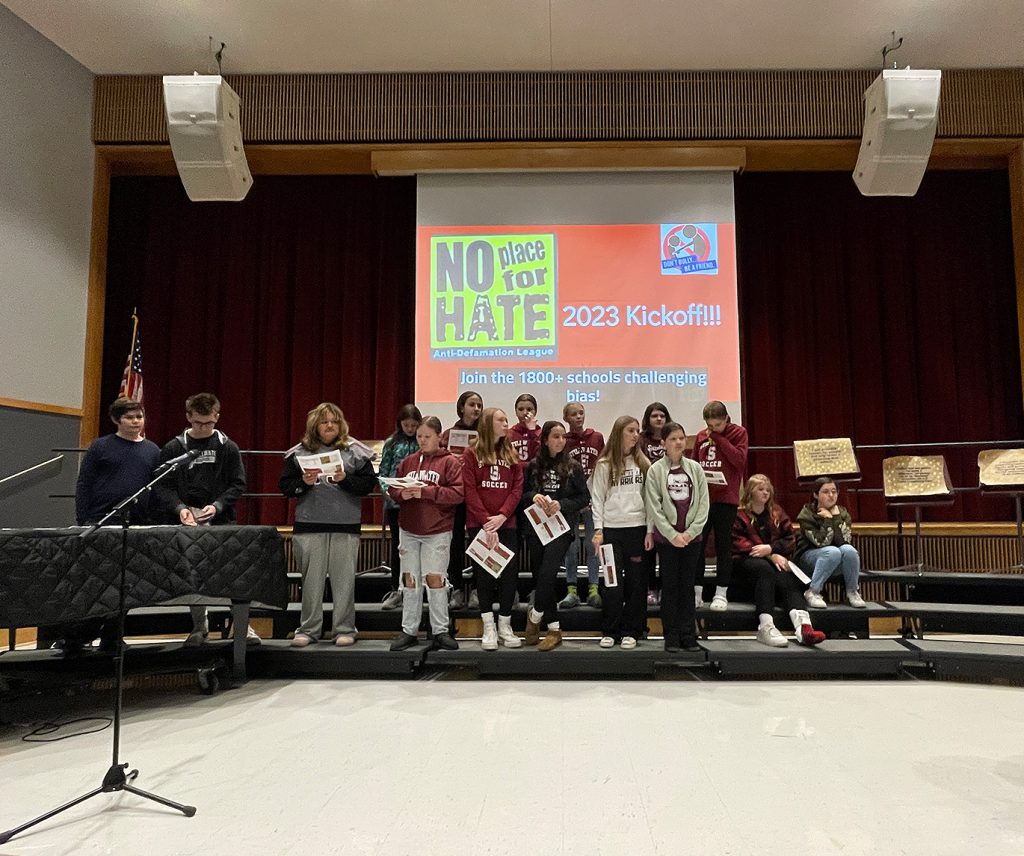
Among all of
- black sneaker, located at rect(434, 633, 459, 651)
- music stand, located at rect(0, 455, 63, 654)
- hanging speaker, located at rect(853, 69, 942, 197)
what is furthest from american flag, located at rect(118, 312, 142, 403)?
hanging speaker, located at rect(853, 69, 942, 197)

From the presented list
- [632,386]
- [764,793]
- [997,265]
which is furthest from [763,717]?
[997,265]

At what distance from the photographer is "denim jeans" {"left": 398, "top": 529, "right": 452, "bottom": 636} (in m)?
4.05

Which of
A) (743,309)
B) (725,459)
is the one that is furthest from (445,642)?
(743,309)

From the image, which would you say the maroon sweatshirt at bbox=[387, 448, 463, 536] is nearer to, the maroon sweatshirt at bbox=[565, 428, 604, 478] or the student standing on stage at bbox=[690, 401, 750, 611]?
the maroon sweatshirt at bbox=[565, 428, 604, 478]

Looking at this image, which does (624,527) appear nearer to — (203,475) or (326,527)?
(326,527)

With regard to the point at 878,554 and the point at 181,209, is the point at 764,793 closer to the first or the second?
the point at 878,554

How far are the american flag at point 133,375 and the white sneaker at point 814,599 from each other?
5738mm

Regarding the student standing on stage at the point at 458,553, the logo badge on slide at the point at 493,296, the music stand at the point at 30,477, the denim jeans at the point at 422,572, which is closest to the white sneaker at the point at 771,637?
the student standing on stage at the point at 458,553

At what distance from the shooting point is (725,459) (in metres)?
4.61

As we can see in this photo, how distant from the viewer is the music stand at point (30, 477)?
5605 millimetres

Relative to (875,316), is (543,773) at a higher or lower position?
lower

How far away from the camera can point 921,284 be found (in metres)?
7.36

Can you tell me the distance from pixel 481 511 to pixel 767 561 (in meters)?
1.76

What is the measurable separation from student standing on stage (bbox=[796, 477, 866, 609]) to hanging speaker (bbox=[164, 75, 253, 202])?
512 cm
